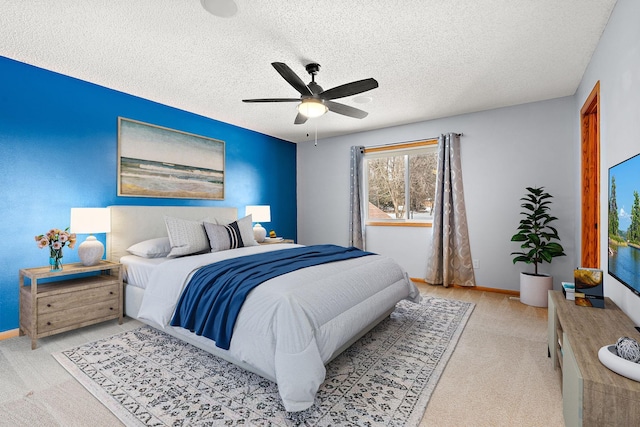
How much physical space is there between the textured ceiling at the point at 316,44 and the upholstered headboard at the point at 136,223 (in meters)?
1.40

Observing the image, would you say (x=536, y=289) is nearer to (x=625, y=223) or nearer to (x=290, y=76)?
(x=625, y=223)

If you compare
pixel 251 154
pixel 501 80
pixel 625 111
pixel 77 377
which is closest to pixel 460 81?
pixel 501 80

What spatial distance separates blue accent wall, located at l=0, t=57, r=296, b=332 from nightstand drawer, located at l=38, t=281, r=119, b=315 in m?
0.55

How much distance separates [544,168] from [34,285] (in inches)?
221

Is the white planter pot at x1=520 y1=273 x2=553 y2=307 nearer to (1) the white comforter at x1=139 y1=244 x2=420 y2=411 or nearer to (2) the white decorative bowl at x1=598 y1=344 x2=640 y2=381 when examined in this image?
(1) the white comforter at x1=139 y1=244 x2=420 y2=411

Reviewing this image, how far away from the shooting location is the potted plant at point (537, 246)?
143 inches

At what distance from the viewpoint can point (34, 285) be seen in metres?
2.54

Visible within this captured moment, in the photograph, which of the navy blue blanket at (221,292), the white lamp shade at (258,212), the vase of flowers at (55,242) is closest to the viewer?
the navy blue blanket at (221,292)

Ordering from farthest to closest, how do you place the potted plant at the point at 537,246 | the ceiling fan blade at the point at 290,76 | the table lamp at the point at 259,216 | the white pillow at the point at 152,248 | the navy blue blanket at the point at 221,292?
1. the table lamp at the point at 259,216
2. the potted plant at the point at 537,246
3. the white pillow at the point at 152,248
4. the ceiling fan blade at the point at 290,76
5. the navy blue blanket at the point at 221,292

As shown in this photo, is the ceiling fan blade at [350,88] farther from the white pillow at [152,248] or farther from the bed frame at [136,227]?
the white pillow at [152,248]

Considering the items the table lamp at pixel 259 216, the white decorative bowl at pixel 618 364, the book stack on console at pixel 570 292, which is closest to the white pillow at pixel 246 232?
the table lamp at pixel 259 216

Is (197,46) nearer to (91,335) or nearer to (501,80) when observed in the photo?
(91,335)

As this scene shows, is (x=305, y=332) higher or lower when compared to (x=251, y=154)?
lower

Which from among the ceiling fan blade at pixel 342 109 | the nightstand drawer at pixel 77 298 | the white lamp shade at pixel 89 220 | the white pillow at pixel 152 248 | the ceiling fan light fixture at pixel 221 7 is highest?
the ceiling fan light fixture at pixel 221 7
